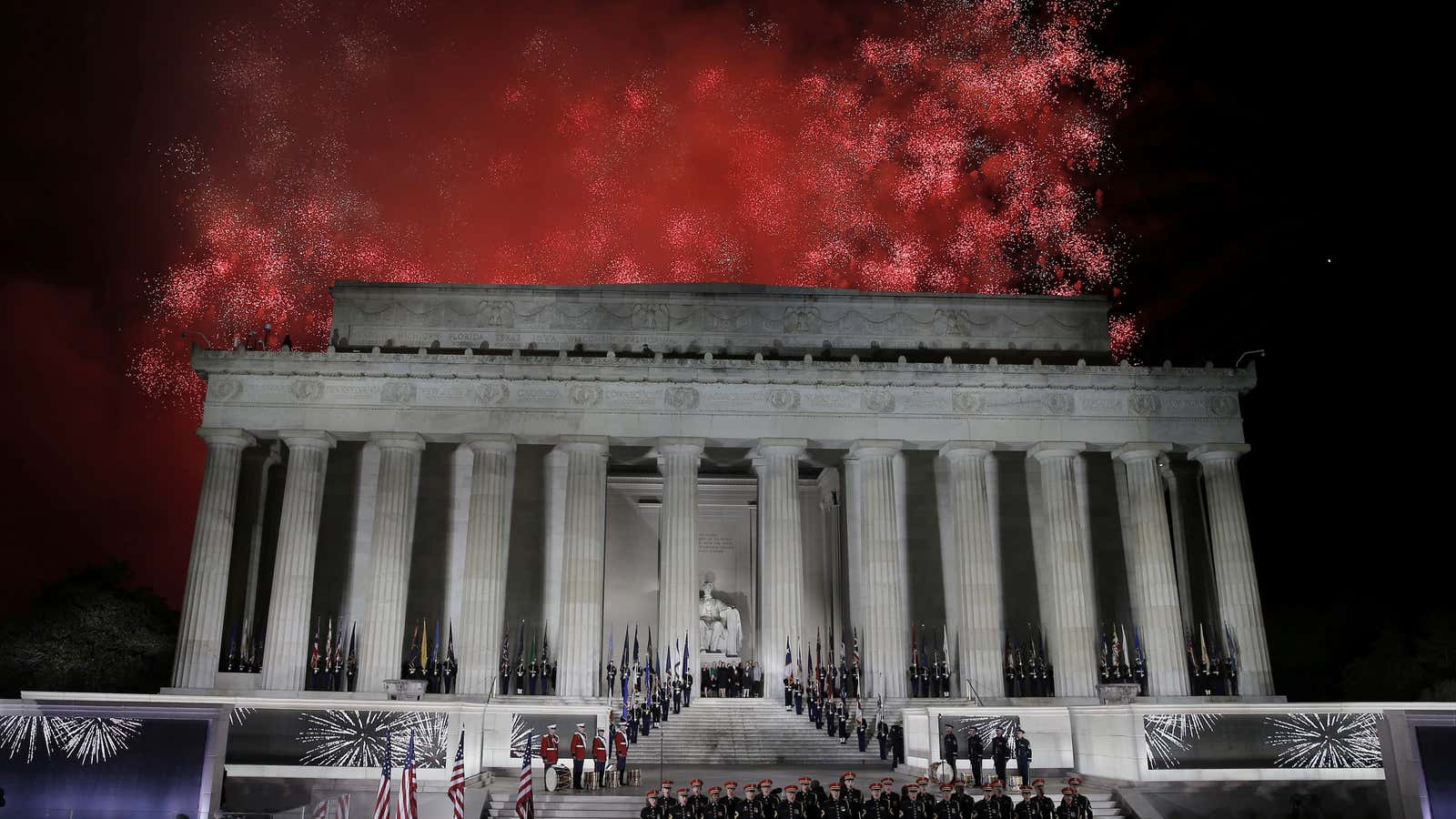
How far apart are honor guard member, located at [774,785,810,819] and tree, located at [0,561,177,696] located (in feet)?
145

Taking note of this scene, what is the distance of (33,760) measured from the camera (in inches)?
802

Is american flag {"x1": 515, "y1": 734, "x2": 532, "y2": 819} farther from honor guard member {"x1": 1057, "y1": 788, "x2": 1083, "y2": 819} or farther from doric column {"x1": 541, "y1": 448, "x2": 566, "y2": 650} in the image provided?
doric column {"x1": 541, "y1": 448, "x2": 566, "y2": 650}

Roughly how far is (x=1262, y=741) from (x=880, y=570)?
64.1 feet

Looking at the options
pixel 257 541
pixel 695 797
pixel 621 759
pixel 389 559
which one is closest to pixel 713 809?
pixel 695 797

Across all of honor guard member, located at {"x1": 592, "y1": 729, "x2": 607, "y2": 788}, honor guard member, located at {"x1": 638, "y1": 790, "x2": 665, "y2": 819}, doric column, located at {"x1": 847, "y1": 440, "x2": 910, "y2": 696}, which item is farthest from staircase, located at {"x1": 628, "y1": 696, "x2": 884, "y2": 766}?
honor guard member, located at {"x1": 638, "y1": 790, "x2": 665, "y2": 819}

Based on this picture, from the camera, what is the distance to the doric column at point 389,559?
4394 centimetres

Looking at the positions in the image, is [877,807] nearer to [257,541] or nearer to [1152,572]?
[1152,572]

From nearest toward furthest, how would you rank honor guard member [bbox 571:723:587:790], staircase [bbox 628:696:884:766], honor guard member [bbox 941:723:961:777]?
1. honor guard member [bbox 571:723:587:790]
2. honor guard member [bbox 941:723:961:777]
3. staircase [bbox 628:696:884:766]

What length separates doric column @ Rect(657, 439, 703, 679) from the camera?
44375 mm

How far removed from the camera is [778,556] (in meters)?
45.5

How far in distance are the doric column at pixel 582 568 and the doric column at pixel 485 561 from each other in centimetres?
252

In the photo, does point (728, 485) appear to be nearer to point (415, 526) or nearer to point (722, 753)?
point (415, 526)

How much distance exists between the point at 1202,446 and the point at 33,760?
143 feet

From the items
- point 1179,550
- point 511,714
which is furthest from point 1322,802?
point 1179,550
